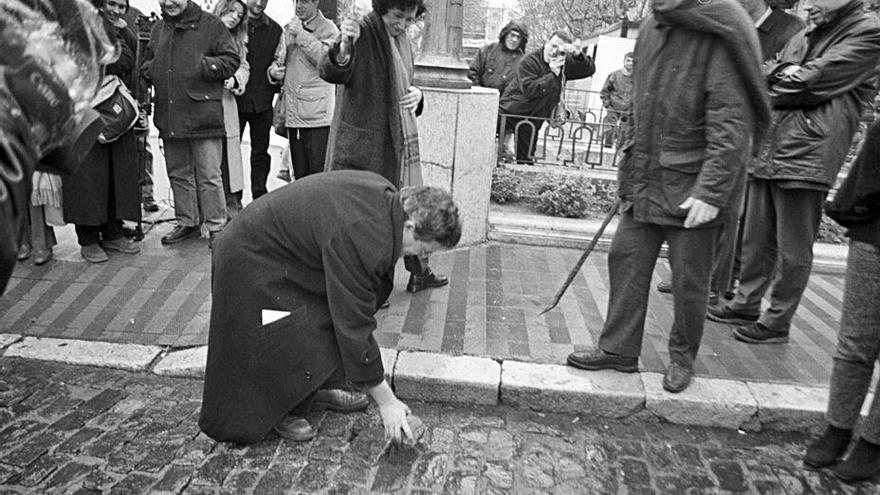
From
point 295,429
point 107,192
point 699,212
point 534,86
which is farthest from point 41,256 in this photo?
point 534,86

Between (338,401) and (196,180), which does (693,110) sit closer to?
(338,401)

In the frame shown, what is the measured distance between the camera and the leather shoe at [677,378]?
3818 millimetres

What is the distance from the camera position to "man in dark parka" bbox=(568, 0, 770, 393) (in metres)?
3.33

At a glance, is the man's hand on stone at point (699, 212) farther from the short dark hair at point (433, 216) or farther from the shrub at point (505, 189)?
the shrub at point (505, 189)

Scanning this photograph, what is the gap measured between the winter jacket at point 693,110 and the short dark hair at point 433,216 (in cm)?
122

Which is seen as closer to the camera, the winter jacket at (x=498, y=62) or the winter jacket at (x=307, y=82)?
the winter jacket at (x=307, y=82)

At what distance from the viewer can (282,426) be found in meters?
3.40

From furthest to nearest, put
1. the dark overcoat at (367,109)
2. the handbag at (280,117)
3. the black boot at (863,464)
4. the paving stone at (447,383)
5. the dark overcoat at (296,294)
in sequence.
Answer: the handbag at (280,117) → the dark overcoat at (367,109) → the paving stone at (447,383) → the black boot at (863,464) → the dark overcoat at (296,294)

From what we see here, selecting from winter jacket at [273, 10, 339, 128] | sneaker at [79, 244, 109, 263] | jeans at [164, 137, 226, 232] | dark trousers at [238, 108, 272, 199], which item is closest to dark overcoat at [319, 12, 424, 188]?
winter jacket at [273, 10, 339, 128]

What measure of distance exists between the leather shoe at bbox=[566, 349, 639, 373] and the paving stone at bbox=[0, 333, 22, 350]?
319 centimetres

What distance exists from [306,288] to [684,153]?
6.25 feet

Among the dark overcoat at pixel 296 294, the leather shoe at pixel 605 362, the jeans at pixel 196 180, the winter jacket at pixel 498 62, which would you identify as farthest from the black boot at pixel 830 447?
the winter jacket at pixel 498 62

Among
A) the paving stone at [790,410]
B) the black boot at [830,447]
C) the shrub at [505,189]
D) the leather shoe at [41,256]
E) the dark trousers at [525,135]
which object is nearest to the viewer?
the black boot at [830,447]

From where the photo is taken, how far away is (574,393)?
3.82 metres
